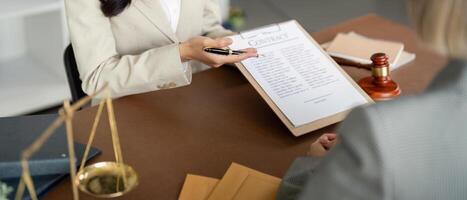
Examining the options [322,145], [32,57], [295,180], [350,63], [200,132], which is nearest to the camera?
[295,180]

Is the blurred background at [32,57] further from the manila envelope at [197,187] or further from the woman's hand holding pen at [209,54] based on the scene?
the manila envelope at [197,187]

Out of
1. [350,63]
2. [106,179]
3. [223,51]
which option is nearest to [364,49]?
[350,63]

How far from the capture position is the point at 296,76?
1533mm

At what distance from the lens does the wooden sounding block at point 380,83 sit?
1523 millimetres

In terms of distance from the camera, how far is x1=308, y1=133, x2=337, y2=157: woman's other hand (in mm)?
1291

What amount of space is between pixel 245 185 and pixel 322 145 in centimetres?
17

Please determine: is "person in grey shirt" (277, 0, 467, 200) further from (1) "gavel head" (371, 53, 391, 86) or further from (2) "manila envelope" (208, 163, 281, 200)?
(1) "gavel head" (371, 53, 391, 86)

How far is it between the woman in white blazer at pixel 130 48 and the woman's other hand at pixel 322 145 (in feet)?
0.95

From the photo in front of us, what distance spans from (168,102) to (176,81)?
53 millimetres

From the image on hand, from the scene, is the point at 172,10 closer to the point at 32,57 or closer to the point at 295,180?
the point at 295,180

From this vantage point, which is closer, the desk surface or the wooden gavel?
the desk surface

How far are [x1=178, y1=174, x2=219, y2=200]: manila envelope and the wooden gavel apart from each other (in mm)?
469

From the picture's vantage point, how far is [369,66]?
66.0 inches

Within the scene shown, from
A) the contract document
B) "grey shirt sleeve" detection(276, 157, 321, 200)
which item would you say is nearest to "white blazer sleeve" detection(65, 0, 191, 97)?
the contract document
